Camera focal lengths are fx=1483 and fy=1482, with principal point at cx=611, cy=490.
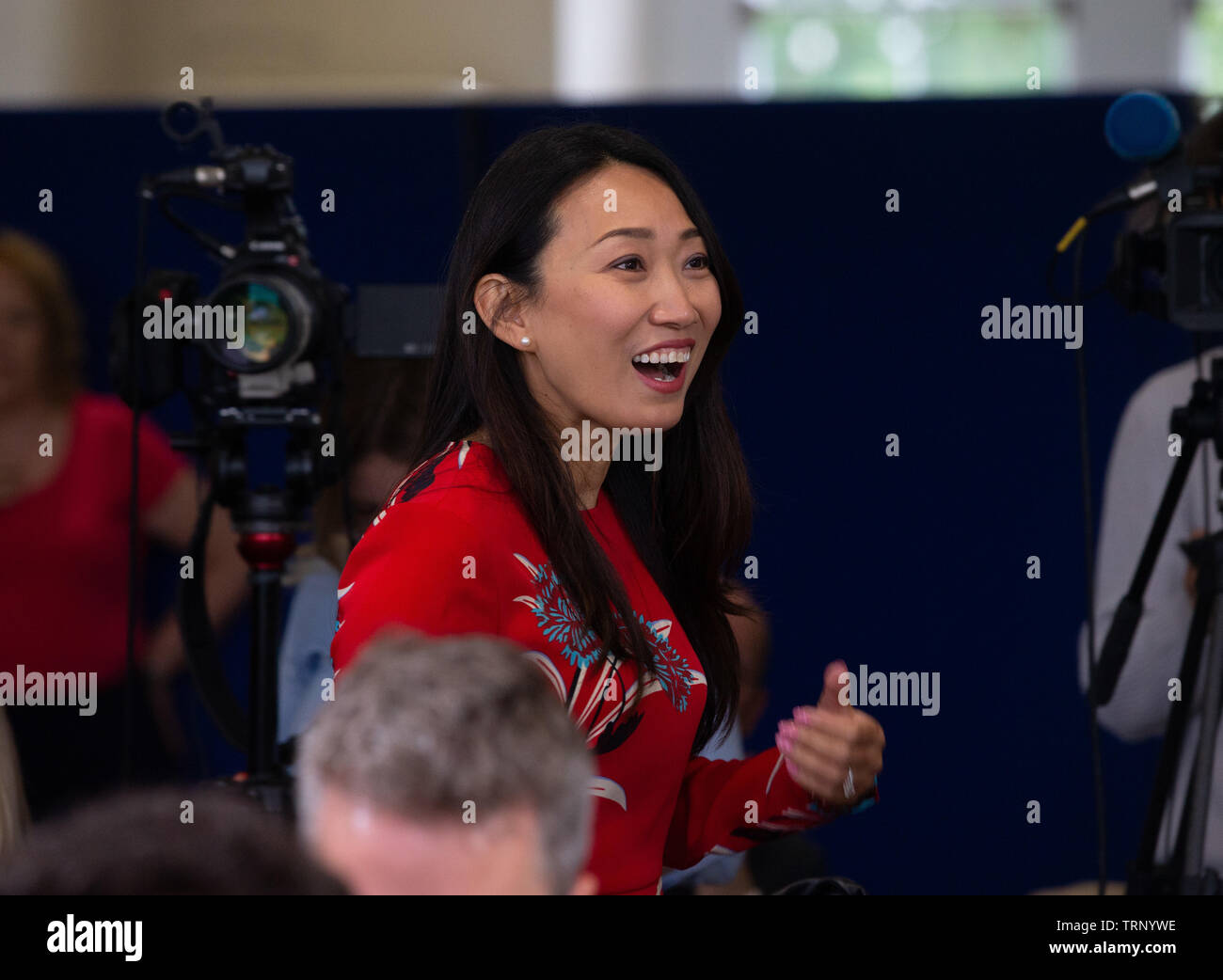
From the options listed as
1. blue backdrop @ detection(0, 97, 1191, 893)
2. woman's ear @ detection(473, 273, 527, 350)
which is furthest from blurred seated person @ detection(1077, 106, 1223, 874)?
woman's ear @ detection(473, 273, 527, 350)

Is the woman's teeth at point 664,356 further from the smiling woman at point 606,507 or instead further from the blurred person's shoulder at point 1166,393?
the blurred person's shoulder at point 1166,393

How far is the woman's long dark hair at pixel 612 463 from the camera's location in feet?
3.82

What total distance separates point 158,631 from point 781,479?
1073mm

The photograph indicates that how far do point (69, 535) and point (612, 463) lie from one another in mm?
1277

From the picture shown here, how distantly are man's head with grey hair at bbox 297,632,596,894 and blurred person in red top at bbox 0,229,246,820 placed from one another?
1804 mm

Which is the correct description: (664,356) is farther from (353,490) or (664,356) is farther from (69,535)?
(69,535)

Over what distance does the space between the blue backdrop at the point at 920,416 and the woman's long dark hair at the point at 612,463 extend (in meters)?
0.91

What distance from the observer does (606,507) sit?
1337 mm

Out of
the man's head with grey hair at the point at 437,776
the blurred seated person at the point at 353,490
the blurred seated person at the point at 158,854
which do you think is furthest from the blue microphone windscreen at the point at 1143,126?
the blurred seated person at the point at 158,854

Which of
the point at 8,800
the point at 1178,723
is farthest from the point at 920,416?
the point at 8,800

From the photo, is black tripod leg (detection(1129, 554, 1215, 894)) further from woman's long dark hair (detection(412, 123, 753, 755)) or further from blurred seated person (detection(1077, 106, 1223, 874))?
woman's long dark hair (detection(412, 123, 753, 755))

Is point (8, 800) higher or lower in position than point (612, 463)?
lower

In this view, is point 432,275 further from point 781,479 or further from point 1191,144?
point 1191,144

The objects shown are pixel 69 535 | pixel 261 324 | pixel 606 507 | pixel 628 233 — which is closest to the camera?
pixel 628 233
